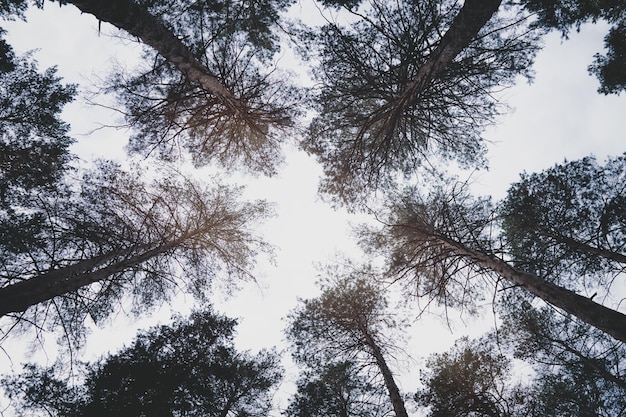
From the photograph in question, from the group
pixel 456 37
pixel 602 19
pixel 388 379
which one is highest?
pixel 602 19

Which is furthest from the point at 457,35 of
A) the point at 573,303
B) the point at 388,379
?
the point at 388,379

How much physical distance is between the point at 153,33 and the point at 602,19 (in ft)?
28.3

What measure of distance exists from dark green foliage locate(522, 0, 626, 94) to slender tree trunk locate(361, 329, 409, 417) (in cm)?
828

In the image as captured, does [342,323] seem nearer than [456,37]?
No

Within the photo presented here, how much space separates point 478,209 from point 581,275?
299 centimetres

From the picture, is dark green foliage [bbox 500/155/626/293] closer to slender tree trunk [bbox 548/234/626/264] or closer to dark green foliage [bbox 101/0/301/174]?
slender tree trunk [bbox 548/234/626/264]

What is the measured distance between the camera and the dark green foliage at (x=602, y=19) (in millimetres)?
5586

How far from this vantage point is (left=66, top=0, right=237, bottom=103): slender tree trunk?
13.2 feet

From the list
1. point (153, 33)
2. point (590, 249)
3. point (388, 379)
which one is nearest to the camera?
point (153, 33)

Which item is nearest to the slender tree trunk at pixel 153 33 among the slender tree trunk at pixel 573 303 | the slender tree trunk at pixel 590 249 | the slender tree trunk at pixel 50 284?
the slender tree trunk at pixel 50 284

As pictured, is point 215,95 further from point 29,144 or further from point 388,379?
point 388,379

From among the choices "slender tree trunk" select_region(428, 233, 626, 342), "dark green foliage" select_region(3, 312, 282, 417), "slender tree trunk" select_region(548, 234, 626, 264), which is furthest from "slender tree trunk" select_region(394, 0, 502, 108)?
"dark green foliage" select_region(3, 312, 282, 417)

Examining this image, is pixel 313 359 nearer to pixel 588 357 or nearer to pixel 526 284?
pixel 526 284

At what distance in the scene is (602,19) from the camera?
623 centimetres
